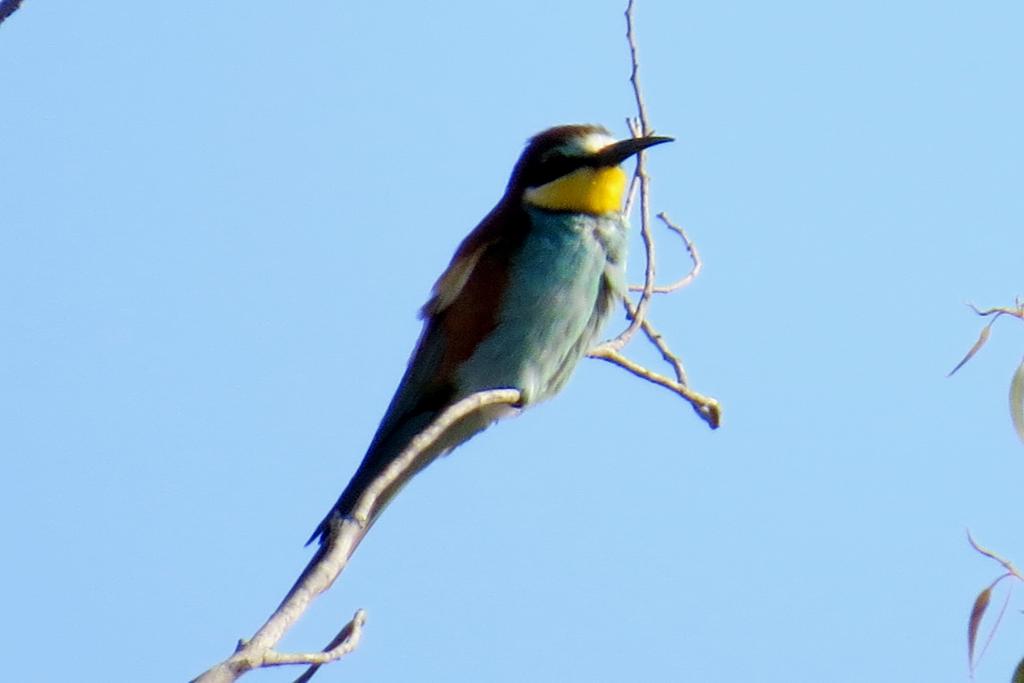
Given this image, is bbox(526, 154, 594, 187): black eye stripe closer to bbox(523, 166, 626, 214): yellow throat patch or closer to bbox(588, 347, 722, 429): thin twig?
bbox(523, 166, 626, 214): yellow throat patch

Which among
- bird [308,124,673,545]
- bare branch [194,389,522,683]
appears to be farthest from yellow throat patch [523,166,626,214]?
bare branch [194,389,522,683]

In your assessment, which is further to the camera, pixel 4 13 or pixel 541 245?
pixel 541 245

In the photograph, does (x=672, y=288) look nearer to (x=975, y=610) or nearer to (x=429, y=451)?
(x=429, y=451)

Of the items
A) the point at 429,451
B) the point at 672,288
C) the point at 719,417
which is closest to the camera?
the point at 719,417

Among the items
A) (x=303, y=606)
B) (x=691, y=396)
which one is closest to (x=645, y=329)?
(x=691, y=396)

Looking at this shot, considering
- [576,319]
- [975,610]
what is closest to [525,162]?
[576,319]

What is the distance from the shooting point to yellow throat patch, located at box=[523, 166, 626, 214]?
3699mm

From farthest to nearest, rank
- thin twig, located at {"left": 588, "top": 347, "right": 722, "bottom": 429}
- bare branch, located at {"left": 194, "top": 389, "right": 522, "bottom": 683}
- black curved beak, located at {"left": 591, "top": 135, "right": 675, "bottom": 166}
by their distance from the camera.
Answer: black curved beak, located at {"left": 591, "top": 135, "right": 675, "bottom": 166} < thin twig, located at {"left": 588, "top": 347, "right": 722, "bottom": 429} < bare branch, located at {"left": 194, "top": 389, "right": 522, "bottom": 683}

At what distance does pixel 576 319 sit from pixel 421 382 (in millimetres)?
426

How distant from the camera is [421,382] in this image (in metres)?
3.69

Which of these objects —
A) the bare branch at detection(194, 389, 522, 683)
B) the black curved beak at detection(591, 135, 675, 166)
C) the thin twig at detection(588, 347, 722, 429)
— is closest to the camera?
the bare branch at detection(194, 389, 522, 683)

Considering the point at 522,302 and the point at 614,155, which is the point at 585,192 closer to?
the point at 614,155

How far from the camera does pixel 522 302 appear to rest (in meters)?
3.58

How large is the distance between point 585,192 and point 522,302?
1.10 feet
